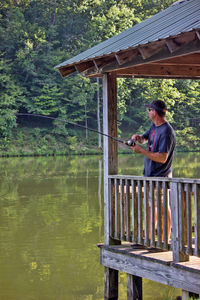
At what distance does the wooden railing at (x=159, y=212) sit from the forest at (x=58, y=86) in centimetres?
3090

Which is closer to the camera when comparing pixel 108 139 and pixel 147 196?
pixel 147 196

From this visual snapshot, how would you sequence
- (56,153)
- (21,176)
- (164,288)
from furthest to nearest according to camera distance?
(56,153) < (21,176) < (164,288)

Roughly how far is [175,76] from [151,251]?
2600 millimetres

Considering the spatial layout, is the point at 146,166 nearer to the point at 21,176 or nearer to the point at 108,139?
the point at 108,139

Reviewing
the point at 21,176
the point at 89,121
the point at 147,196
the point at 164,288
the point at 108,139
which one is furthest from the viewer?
the point at 89,121

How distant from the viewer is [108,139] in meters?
6.72

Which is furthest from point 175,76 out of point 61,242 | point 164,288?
point 61,242

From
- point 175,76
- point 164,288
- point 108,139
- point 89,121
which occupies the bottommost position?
point 164,288

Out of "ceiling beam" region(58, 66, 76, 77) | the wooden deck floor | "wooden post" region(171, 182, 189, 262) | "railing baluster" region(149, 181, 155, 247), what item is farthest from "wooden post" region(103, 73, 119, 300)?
"wooden post" region(171, 182, 189, 262)

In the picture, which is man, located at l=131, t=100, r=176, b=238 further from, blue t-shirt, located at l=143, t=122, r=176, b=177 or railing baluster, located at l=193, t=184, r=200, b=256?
railing baluster, located at l=193, t=184, r=200, b=256

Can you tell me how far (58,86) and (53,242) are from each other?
Answer: 116 ft

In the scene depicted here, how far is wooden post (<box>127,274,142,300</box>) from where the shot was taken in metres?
6.04

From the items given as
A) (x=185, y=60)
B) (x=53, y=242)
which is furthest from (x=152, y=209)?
(x=53, y=242)

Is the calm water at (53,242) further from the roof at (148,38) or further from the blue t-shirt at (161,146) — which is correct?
the roof at (148,38)
